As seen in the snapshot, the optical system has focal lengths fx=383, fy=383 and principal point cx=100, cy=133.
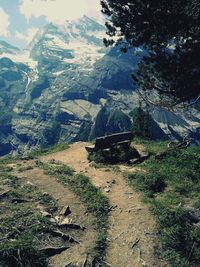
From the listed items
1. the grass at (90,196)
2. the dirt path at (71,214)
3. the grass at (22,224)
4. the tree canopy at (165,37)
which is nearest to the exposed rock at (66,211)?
the dirt path at (71,214)

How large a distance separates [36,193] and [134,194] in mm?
6733

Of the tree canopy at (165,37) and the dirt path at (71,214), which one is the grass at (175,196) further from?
the tree canopy at (165,37)

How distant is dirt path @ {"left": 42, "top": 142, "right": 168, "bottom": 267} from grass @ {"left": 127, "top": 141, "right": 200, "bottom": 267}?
0.64m

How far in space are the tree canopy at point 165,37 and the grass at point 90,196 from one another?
11.2 meters

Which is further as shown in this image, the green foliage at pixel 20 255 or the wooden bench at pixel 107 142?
the wooden bench at pixel 107 142

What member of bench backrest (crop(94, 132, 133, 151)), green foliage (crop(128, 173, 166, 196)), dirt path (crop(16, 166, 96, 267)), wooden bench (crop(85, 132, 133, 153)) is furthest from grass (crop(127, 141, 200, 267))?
dirt path (crop(16, 166, 96, 267))

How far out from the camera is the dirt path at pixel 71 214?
1781 centimetres

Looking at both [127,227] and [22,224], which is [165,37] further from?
[22,224]

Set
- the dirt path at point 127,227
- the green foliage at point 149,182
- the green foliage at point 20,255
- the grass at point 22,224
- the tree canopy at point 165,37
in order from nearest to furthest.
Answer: the green foliage at point 20,255 → the grass at point 22,224 → the dirt path at point 127,227 → the green foliage at point 149,182 → the tree canopy at point 165,37

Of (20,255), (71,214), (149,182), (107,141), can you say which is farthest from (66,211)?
Result: (107,141)

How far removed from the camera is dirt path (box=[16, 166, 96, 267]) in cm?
1781

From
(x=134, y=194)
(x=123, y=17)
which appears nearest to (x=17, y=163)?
(x=134, y=194)

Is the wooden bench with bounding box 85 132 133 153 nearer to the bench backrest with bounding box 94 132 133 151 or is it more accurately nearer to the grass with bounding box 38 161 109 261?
the bench backrest with bounding box 94 132 133 151

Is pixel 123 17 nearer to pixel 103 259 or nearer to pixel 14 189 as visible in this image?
pixel 14 189
